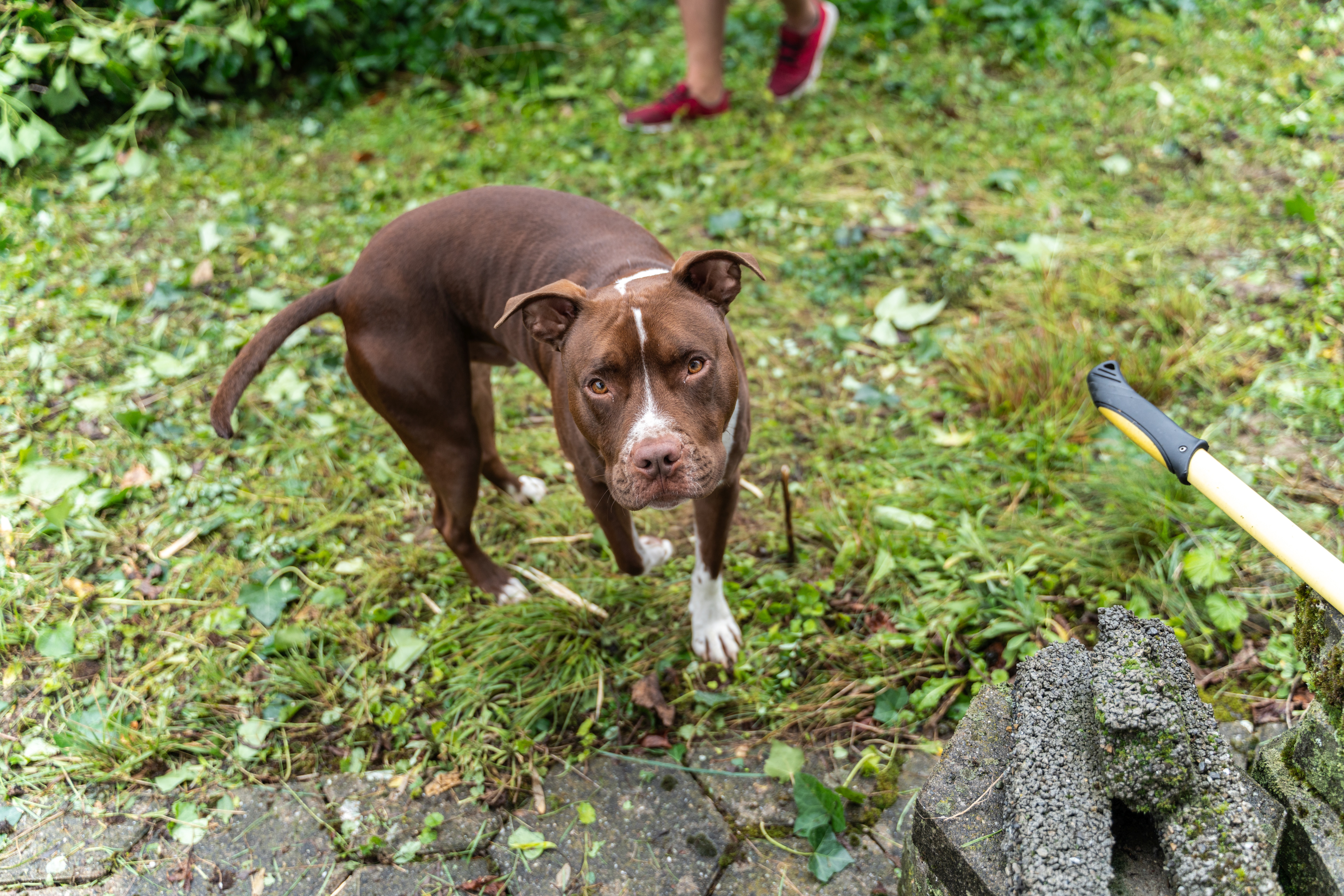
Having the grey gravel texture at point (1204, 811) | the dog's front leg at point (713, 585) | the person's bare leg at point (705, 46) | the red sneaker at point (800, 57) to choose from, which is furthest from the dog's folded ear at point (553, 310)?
the red sneaker at point (800, 57)

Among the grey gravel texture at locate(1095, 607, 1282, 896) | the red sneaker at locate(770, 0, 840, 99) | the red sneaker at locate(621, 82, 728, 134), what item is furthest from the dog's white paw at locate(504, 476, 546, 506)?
the red sneaker at locate(770, 0, 840, 99)

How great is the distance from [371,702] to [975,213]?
405 cm

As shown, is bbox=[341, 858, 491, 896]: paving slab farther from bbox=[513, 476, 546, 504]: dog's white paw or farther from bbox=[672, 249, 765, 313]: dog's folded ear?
bbox=[672, 249, 765, 313]: dog's folded ear

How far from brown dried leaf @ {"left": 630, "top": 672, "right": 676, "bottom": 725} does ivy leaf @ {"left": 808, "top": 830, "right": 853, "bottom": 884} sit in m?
0.67

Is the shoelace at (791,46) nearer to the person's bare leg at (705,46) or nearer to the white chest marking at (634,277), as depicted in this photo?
the person's bare leg at (705,46)

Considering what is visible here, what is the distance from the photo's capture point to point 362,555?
386 centimetres

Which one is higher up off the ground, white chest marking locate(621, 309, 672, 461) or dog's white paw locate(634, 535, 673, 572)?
white chest marking locate(621, 309, 672, 461)

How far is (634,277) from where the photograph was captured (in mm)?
2812

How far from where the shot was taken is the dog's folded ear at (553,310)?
2.57 metres

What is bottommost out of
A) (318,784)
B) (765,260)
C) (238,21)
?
(318,784)

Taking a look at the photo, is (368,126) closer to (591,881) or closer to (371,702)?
(371,702)

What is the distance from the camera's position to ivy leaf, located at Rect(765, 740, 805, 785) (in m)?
2.90

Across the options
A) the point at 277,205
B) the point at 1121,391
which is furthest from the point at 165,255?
the point at 1121,391

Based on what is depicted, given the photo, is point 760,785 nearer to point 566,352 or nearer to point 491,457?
point 566,352
